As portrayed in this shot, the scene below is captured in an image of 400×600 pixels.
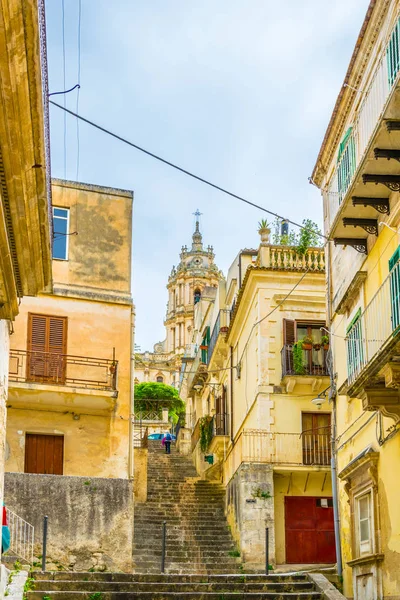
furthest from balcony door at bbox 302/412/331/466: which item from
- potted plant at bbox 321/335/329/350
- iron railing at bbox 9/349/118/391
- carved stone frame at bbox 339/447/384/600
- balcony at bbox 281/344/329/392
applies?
carved stone frame at bbox 339/447/384/600

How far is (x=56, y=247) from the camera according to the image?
26.0 meters

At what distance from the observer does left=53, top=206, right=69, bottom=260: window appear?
26000 millimetres

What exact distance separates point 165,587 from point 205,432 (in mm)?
16510

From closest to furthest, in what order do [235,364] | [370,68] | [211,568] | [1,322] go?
[1,322] → [370,68] → [211,568] → [235,364]

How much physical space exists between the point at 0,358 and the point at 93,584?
6.71m

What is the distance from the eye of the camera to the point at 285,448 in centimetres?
2659

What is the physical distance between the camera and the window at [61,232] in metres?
26.0

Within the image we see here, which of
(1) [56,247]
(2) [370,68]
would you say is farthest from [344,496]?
(1) [56,247]

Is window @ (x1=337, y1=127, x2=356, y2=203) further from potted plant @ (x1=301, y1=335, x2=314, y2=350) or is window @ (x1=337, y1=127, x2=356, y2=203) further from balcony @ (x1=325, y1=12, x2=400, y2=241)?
potted plant @ (x1=301, y1=335, x2=314, y2=350)

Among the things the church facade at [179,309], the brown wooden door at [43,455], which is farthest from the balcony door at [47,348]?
the church facade at [179,309]

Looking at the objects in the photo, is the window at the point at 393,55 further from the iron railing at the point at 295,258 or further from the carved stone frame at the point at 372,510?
the iron railing at the point at 295,258

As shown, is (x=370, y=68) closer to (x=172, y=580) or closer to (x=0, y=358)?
(x=0, y=358)

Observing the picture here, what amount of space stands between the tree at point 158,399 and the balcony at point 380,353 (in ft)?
174

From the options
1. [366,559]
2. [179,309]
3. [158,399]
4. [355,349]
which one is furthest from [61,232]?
[179,309]
